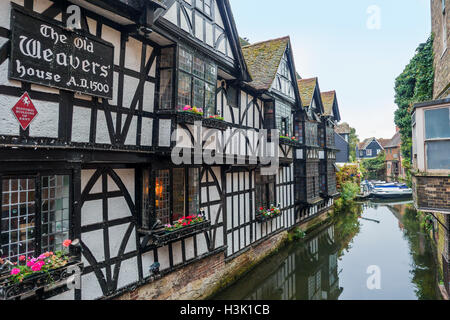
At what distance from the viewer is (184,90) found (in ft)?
23.3

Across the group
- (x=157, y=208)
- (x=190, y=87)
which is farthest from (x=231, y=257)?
(x=190, y=87)

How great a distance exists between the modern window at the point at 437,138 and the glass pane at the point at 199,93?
6099 mm

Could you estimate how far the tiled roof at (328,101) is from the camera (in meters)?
20.7

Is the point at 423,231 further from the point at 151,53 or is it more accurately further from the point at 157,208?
the point at 151,53

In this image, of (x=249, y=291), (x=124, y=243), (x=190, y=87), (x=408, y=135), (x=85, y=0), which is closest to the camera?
(x=85, y=0)

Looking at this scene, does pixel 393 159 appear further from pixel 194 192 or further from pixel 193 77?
pixel 193 77

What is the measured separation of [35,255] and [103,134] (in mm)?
2496

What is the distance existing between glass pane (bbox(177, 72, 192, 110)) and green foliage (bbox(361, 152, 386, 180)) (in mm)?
51323

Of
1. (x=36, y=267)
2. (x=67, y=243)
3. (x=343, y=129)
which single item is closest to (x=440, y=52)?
(x=67, y=243)

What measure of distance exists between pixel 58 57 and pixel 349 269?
12.6m

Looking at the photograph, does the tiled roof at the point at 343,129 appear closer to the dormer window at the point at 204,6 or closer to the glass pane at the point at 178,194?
the dormer window at the point at 204,6

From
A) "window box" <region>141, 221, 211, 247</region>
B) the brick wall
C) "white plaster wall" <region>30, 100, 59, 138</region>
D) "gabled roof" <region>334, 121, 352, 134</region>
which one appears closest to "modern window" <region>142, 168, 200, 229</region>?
"window box" <region>141, 221, 211, 247</region>

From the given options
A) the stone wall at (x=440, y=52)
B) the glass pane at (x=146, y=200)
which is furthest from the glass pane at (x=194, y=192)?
the stone wall at (x=440, y=52)

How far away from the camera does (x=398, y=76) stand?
54.0 feet
